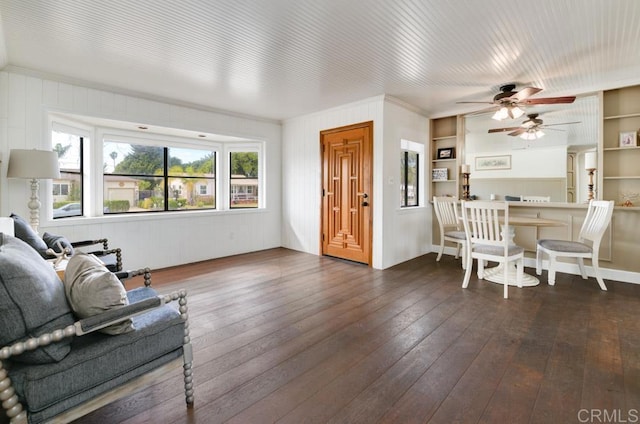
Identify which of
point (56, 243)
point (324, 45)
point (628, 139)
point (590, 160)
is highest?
point (324, 45)

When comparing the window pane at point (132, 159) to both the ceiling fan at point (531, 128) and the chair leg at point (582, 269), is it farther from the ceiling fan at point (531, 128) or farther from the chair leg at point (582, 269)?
the chair leg at point (582, 269)

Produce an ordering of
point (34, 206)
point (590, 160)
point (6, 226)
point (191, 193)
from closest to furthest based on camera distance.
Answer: point (6, 226), point (34, 206), point (590, 160), point (191, 193)

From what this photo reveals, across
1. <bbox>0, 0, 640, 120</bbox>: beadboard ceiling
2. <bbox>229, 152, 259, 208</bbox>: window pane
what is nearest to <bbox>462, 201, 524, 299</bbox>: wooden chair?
<bbox>0, 0, 640, 120</bbox>: beadboard ceiling

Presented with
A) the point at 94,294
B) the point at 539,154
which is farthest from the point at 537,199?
the point at 94,294

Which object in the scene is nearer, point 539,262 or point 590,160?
point 590,160

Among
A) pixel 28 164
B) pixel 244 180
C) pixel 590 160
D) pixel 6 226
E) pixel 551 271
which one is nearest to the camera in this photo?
pixel 6 226

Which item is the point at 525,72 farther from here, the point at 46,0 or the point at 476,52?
the point at 46,0

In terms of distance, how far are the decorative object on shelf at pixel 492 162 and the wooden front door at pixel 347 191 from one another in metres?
2.02

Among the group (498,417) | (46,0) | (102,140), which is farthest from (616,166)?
(102,140)

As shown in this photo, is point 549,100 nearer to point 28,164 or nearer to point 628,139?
point 628,139

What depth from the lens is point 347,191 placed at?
193 inches

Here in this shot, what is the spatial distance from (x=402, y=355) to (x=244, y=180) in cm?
444

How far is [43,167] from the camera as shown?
3.03 meters

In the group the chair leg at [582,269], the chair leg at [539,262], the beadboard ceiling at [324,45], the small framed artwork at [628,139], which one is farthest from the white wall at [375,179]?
the small framed artwork at [628,139]
